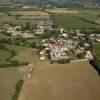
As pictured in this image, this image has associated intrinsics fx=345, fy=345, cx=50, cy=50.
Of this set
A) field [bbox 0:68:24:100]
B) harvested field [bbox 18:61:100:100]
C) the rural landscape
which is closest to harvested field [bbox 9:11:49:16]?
the rural landscape

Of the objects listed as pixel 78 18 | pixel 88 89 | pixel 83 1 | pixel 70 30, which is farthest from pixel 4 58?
pixel 83 1

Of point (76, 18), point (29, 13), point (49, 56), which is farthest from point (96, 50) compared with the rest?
point (29, 13)

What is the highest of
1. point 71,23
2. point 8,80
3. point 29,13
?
point 8,80

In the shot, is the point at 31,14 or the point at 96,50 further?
the point at 31,14

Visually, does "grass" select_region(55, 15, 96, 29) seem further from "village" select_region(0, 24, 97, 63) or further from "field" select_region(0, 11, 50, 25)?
"village" select_region(0, 24, 97, 63)

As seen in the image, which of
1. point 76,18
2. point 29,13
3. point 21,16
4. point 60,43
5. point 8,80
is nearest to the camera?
point 8,80

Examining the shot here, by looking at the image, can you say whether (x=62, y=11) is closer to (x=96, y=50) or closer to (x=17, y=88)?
(x=96, y=50)

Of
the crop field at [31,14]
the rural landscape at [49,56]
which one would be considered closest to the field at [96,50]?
the rural landscape at [49,56]
